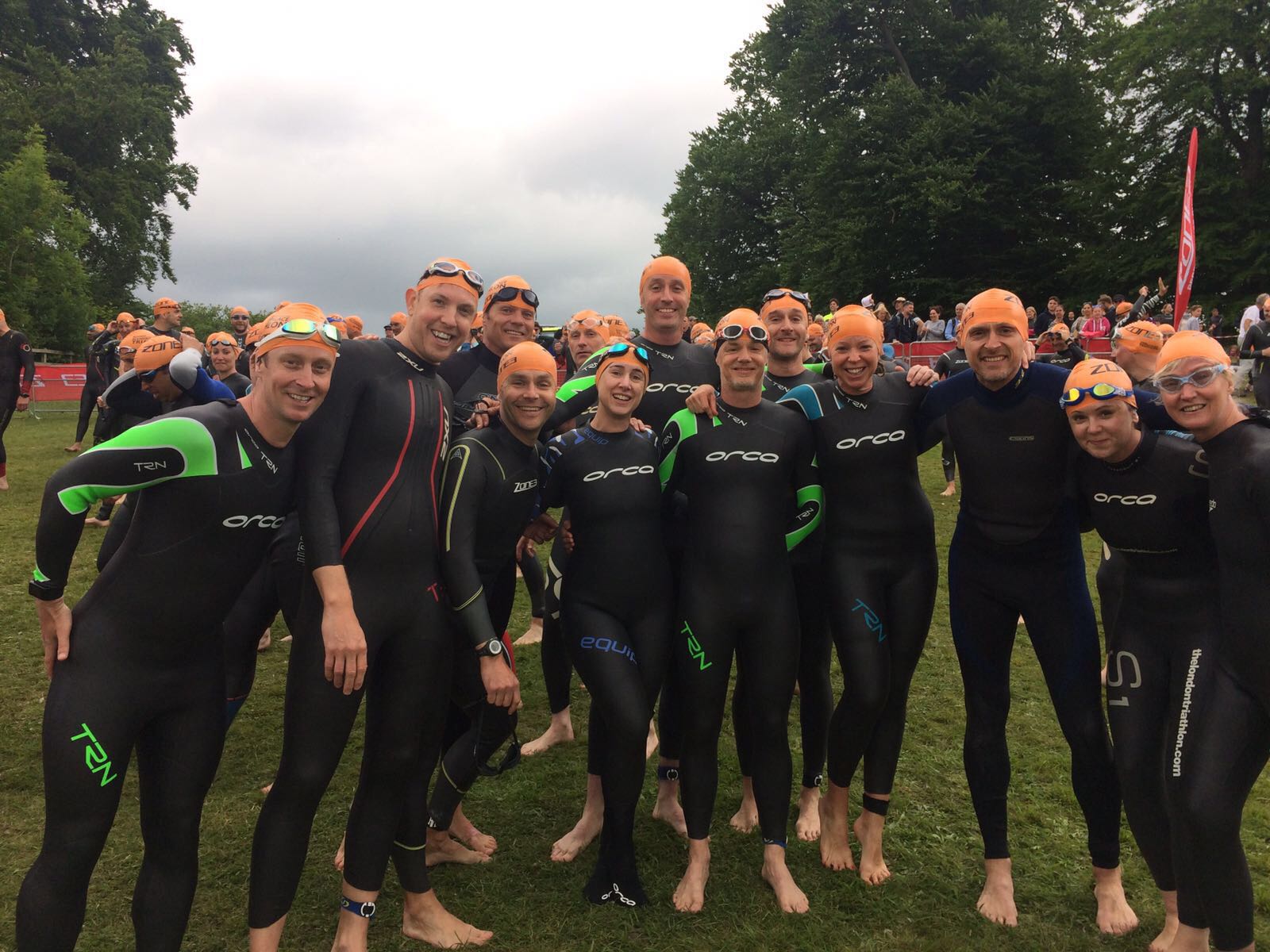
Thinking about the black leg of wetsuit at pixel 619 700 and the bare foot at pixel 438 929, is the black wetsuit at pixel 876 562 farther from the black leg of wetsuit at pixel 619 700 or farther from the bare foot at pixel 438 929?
the bare foot at pixel 438 929

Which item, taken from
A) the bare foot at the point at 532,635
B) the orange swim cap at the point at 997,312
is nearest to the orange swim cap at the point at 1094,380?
the orange swim cap at the point at 997,312

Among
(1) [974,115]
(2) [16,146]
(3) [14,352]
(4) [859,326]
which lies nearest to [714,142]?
(1) [974,115]

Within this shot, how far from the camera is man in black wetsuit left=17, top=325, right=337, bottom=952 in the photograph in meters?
2.61

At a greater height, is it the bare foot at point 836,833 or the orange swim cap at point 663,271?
the orange swim cap at point 663,271

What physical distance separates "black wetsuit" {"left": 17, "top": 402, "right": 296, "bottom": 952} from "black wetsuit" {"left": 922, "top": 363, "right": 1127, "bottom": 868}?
10.6 ft

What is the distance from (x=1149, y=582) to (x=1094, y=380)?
915 mm

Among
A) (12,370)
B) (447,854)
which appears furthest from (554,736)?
(12,370)

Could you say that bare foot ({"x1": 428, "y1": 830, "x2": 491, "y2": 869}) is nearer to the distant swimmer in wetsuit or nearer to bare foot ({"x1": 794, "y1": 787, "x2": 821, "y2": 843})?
bare foot ({"x1": 794, "y1": 787, "x2": 821, "y2": 843})

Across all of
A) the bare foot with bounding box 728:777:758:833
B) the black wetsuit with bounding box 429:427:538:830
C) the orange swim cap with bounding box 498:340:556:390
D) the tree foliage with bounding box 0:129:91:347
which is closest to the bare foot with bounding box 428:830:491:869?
the black wetsuit with bounding box 429:427:538:830

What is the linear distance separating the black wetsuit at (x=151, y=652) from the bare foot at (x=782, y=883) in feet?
8.51

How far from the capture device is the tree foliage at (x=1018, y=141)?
27.6m

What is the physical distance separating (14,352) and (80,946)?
11.4 m

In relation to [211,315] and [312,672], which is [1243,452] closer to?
[312,672]

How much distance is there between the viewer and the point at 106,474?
2.64 m
